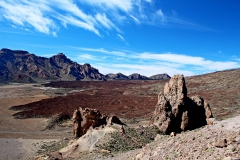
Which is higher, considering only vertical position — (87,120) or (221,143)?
(221,143)

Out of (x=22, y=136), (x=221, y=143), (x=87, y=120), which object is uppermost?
(x=221, y=143)

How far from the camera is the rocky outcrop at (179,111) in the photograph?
30.5m

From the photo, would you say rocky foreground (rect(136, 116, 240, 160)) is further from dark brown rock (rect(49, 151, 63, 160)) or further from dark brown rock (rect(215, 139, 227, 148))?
dark brown rock (rect(49, 151, 63, 160))

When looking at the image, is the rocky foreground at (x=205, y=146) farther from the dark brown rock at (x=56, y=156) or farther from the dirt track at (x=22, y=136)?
the dirt track at (x=22, y=136)

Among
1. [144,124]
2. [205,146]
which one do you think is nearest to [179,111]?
[205,146]

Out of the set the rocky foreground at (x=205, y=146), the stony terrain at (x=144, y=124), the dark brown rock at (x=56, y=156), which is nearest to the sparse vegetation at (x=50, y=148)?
the stony terrain at (x=144, y=124)

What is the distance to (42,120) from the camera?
209 feet

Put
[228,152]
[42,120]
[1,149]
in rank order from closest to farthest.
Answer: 1. [228,152]
2. [1,149]
3. [42,120]

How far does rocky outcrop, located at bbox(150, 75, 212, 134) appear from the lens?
1199 inches

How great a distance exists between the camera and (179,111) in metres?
31.2

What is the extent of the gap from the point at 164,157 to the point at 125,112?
55341mm

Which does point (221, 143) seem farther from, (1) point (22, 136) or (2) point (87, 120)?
(1) point (22, 136)

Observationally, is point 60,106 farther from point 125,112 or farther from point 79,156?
point 79,156

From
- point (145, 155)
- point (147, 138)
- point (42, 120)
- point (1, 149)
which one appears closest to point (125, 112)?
point (42, 120)
